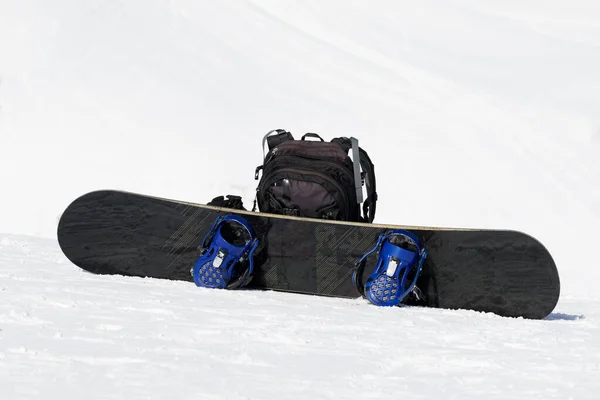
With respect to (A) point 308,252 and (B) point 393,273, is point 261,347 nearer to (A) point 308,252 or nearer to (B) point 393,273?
(B) point 393,273

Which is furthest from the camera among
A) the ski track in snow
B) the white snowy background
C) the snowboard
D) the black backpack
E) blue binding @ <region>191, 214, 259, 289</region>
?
the black backpack

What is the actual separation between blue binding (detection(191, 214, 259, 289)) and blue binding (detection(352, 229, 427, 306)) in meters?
0.61

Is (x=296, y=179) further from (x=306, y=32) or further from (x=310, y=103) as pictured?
(x=306, y=32)

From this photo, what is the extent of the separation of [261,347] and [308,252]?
4.97ft

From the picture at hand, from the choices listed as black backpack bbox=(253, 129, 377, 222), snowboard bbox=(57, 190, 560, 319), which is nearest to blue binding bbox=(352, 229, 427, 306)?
snowboard bbox=(57, 190, 560, 319)

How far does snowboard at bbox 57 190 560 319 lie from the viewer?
3.99 m

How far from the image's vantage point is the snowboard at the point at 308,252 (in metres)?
3.99

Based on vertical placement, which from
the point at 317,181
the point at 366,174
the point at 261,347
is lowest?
the point at 261,347

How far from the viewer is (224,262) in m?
4.25

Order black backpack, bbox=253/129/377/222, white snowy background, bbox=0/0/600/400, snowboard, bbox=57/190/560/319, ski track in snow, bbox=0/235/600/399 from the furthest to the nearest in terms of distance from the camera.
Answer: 1. black backpack, bbox=253/129/377/222
2. snowboard, bbox=57/190/560/319
3. white snowy background, bbox=0/0/600/400
4. ski track in snow, bbox=0/235/600/399

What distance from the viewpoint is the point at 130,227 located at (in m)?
4.55

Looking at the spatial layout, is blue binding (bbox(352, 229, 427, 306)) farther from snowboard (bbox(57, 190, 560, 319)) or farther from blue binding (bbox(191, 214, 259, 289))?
blue binding (bbox(191, 214, 259, 289))

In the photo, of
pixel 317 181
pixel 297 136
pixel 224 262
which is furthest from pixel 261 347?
pixel 297 136

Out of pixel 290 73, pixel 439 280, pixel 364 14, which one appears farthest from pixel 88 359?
pixel 364 14
